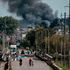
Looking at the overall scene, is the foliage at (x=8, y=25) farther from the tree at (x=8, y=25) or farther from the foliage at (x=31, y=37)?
the foliage at (x=31, y=37)

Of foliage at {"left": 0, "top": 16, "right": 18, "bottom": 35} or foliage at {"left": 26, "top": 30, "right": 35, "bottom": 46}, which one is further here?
foliage at {"left": 0, "top": 16, "right": 18, "bottom": 35}

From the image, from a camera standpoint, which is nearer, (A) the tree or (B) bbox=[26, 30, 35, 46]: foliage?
(B) bbox=[26, 30, 35, 46]: foliage

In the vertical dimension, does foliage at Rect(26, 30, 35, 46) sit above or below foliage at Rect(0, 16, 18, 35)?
below

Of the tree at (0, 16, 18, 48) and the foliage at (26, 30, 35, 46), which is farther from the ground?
the tree at (0, 16, 18, 48)

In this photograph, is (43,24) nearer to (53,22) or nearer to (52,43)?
(53,22)

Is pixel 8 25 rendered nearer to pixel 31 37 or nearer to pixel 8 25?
pixel 8 25

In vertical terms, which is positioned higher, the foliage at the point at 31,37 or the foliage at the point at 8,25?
the foliage at the point at 8,25

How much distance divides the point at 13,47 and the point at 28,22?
156ft

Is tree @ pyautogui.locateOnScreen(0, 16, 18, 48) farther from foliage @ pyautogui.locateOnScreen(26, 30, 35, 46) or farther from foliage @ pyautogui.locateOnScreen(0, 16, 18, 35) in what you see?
foliage @ pyautogui.locateOnScreen(26, 30, 35, 46)

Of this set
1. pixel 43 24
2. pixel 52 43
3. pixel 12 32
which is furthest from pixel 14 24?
pixel 52 43

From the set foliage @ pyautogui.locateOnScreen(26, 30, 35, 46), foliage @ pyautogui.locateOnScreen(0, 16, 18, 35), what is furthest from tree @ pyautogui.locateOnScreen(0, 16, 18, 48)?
foliage @ pyautogui.locateOnScreen(26, 30, 35, 46)

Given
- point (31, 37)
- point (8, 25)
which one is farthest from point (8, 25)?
point (31, 37)

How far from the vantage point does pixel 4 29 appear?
290ft

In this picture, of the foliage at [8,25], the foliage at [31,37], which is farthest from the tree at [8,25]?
the foliage at [31,37]
